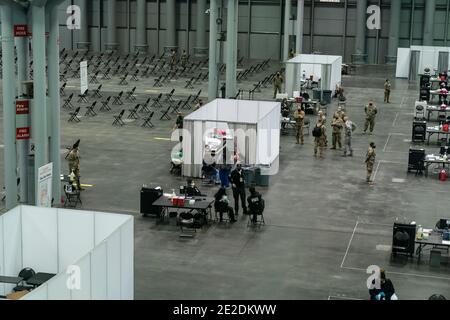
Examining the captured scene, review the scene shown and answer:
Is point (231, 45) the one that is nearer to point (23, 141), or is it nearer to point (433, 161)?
point (433, 161)

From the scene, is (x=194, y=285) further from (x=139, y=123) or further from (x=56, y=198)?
(x=139, y=123)

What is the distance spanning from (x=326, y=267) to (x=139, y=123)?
65.2 ft

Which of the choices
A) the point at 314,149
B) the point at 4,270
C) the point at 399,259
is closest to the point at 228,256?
the point at 399,259

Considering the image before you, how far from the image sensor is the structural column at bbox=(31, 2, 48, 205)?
21.3 m

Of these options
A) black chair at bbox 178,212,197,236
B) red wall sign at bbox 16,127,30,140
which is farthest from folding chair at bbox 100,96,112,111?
black chair at bbox 178,212,197,236

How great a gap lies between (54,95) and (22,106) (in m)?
1.86

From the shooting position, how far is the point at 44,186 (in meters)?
21.1

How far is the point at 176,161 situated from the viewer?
28125mm

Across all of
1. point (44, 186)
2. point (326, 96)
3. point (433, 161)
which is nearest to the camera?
point (44, 186)

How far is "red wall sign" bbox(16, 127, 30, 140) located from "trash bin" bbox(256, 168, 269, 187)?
8018mm

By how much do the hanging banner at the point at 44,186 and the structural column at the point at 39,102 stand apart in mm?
379

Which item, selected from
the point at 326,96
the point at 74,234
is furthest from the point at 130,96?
the point at 74,234

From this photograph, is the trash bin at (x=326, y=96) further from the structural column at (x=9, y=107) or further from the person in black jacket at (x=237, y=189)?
the structural column at (x=9, y=107)

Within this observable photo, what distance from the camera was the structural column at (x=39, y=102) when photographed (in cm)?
2131
